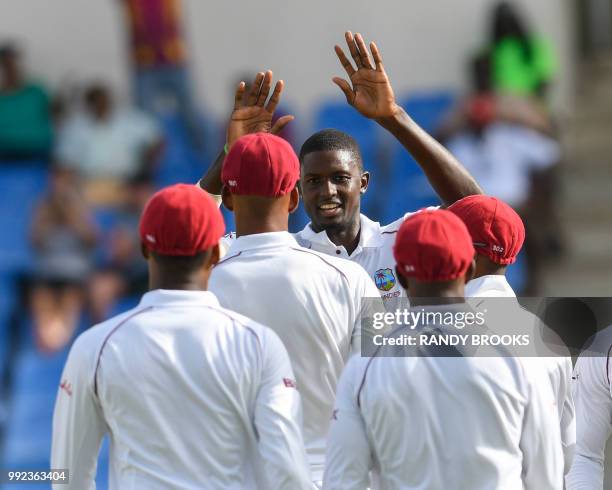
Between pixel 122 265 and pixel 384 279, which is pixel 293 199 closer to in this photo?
pixel 384 279

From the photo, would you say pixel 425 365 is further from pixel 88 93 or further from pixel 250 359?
pixel 88 93

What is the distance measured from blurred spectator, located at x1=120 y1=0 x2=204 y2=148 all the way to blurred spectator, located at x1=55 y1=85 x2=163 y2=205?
1.09ft

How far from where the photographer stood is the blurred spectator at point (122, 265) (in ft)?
32.3

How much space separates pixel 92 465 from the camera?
3.72m

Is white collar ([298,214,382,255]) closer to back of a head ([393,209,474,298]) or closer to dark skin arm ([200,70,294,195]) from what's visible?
dark skin arm ([200,70,294,195])

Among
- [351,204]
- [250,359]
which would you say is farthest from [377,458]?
[351,204]

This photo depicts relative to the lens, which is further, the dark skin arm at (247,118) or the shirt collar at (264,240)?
the dark skin arm at (247,118)

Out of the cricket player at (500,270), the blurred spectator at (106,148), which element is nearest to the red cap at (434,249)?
the cricket player at (500,270)

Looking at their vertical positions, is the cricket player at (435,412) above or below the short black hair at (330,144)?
below

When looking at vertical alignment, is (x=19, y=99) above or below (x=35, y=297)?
above

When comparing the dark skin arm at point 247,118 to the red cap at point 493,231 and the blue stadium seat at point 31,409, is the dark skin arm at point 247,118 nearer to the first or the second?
the red cap at point 493,231

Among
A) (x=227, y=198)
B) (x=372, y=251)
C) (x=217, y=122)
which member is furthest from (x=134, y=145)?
(x=227, y=198)

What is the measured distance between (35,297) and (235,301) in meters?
6.22

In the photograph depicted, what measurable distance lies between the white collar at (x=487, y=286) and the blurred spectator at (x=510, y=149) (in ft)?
17.0
